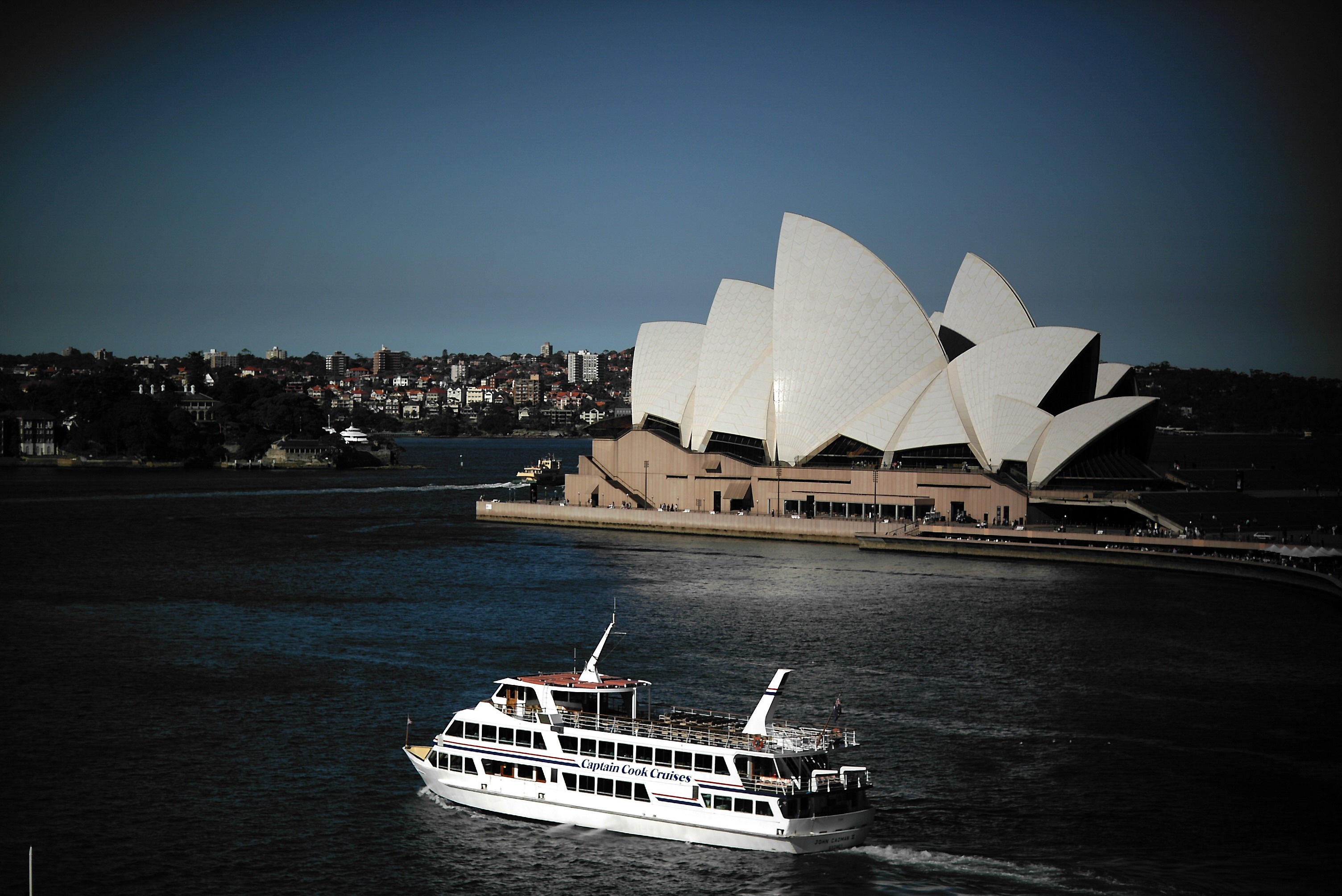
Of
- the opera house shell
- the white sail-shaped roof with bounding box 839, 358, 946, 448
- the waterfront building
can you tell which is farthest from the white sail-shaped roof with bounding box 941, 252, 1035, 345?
the waterfront building

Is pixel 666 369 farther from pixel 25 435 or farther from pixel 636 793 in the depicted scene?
pixel 25 435

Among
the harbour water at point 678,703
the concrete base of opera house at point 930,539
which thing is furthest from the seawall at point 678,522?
the harbour water at point 678,703

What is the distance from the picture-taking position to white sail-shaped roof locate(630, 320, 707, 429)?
253 feet

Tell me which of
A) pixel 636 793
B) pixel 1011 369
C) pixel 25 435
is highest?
pixel 1011 369

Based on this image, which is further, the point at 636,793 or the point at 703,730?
the point at 703,730

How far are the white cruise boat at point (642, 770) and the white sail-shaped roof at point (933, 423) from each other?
42.5 metres

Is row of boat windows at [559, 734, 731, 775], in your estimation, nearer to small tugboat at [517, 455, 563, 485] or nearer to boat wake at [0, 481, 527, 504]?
small tugboat at [517, 455, 563, 485]

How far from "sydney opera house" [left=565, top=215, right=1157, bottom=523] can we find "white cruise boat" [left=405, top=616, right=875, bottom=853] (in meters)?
41.2

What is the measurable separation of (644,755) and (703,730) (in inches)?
52.5

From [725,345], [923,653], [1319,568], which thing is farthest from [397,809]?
[725,345]

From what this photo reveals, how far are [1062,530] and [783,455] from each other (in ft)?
58.0

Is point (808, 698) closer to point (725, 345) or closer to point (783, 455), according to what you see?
point (783, 455)

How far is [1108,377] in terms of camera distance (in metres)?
68.8

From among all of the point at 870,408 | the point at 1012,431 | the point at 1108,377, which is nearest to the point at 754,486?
the point at 870,408
